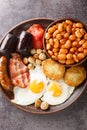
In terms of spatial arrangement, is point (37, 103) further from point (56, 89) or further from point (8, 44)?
point (8, 44)

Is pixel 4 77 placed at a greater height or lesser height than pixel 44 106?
greater

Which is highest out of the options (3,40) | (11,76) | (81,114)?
(3,40)

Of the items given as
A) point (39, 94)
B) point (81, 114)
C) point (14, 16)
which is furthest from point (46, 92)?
point (14, 16)

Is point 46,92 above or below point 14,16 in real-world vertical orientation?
below

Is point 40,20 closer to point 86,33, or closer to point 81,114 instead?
point 86,33

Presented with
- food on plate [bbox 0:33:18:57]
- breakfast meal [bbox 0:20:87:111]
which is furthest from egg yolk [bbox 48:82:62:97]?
food on plate [bbox 0:33:18:57]

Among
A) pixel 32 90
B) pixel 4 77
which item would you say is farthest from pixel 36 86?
pixel 4 77

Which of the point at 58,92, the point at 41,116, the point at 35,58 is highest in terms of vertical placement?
the point at 35,58
